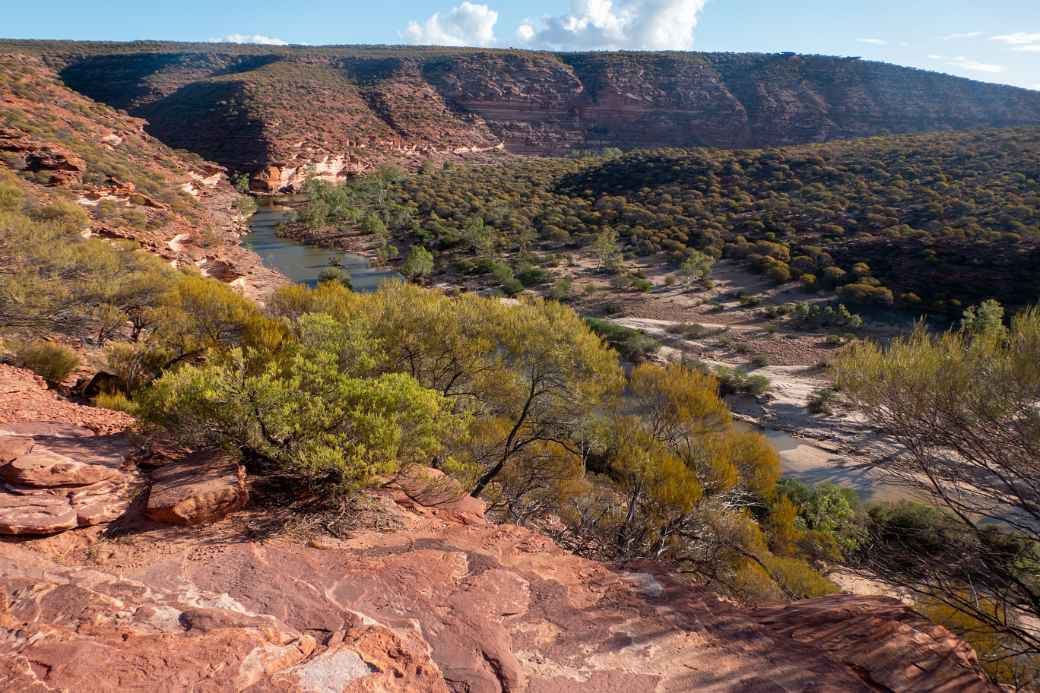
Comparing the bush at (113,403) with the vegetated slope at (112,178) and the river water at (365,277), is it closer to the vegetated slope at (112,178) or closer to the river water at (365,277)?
the river water at (365,277)

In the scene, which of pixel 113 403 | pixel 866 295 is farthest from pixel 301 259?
Result: pixel 866 295

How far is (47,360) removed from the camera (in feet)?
34.3

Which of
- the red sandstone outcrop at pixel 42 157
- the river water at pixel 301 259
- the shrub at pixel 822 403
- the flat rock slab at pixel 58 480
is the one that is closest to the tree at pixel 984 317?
the shrub at pixel 822 403

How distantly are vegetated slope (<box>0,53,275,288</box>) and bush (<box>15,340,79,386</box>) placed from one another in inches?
547

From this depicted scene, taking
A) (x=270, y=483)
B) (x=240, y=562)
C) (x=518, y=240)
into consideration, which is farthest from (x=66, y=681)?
(x=518, y=240)

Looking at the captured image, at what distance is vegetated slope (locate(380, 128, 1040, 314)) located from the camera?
1163 inches

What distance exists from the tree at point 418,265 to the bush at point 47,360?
1018 inches

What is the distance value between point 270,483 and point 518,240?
37915 millimetres

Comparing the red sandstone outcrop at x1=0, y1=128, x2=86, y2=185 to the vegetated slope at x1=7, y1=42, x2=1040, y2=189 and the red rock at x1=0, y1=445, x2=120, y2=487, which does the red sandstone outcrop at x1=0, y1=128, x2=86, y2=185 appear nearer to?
the red rock at x1=0, y1=445, x2=120, y2=487

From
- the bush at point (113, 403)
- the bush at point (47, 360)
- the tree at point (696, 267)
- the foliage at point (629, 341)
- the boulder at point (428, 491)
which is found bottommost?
the foliage at point (629, 341)

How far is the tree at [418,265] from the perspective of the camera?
36.0 meters

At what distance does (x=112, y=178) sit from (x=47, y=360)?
1101 inches

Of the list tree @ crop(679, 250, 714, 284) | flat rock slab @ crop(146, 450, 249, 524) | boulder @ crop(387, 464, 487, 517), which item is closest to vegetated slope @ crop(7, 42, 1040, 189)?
tree @ crop(679, 250, 714, 284)

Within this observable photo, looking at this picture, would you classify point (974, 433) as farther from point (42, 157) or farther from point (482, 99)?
point (482, 99)
